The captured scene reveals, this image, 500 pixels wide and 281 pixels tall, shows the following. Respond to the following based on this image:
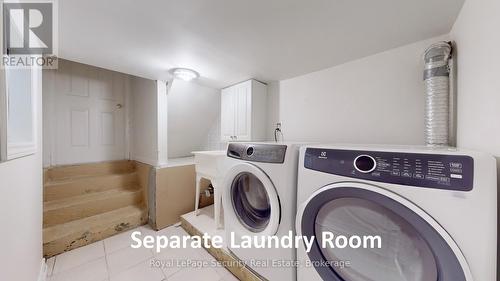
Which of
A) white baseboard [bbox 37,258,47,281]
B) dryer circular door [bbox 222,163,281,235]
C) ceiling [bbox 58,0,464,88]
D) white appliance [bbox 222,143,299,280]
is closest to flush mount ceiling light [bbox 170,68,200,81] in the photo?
ceiling [bbox 58,0,464,88]

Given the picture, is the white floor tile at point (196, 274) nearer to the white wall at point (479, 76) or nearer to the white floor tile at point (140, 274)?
the white floor tile at point (140, 274)

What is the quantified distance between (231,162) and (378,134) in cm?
121

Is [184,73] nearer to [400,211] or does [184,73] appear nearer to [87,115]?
[87,115]

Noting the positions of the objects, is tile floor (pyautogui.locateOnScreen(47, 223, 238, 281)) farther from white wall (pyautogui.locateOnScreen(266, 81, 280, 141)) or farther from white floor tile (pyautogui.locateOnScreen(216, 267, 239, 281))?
white wall (pyautogui.locateOnScreen(266, 81, 280, 141))

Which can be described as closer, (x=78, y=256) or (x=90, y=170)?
(x=78, y=256)

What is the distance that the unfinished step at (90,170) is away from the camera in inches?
83.1

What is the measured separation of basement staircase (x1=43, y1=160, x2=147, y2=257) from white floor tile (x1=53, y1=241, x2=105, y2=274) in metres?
0.06

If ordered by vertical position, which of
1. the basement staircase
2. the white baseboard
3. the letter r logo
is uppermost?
the letter r logo

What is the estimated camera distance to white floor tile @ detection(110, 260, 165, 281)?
134 centimetres

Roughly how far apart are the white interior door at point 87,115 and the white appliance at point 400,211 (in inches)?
112

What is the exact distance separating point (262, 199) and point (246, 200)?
172 millimetres

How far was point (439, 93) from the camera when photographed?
105cm

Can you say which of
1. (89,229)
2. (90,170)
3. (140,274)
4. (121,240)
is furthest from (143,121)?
(140,274)

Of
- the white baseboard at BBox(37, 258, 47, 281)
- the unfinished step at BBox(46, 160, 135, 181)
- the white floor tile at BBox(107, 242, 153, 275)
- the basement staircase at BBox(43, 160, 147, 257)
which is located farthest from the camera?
the unfinished step at BBox(46, 160, 135, 181)
